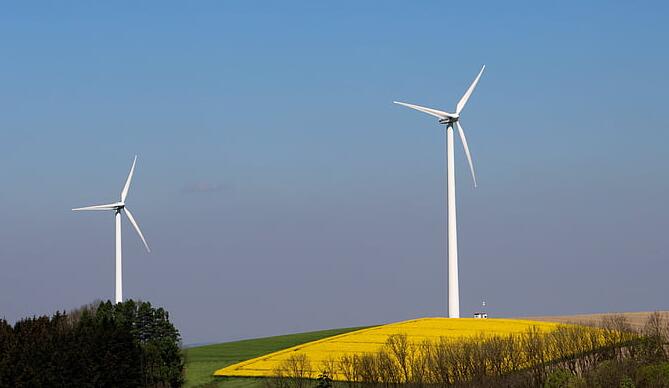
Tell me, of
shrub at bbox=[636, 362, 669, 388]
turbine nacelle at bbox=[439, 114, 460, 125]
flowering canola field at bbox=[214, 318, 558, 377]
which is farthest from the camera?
turbine nacelle at bbox=[439, 114, 460, 125]

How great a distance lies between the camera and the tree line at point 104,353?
10381 centimetres

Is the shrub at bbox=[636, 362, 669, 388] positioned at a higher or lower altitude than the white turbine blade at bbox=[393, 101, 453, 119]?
lower

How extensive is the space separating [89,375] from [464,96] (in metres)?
44.8

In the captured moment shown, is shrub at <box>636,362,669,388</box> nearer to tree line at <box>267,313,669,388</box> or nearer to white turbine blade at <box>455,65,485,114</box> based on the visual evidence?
tree line at <box>267,313,669,388</box>

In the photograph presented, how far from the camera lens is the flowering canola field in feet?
333

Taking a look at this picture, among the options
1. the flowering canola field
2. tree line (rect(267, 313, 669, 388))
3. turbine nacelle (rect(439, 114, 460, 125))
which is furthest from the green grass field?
turbine nacelle (rect(439, 114, 460, 125))

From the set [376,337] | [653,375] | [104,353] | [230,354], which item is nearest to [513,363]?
[653,375]

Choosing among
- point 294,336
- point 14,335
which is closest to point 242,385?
point 14,335

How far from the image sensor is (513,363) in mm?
89125

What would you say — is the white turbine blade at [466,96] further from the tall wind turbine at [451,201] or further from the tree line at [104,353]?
the tree line at [104,353]

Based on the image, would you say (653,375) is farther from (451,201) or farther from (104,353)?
(104,353)

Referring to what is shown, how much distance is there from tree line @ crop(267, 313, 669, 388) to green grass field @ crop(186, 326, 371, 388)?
26.0 feet

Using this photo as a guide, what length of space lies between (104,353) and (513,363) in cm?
3849

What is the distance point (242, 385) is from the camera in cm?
9625
